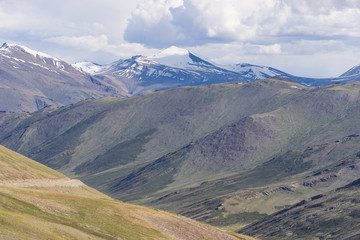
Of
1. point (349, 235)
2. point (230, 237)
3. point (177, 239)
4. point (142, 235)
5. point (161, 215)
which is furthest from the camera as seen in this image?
point (349, 235)

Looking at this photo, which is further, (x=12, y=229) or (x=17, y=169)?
(x=17, y=169)

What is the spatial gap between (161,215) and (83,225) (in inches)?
1171

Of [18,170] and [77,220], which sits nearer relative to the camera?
[77,220]

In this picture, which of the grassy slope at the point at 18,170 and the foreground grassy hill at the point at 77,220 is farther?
the grassy slope at the point at 18,170

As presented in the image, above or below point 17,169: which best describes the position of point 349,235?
below

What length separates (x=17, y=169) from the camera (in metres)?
167

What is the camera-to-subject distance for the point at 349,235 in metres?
194

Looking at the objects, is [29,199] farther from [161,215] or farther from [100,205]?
[161,215]

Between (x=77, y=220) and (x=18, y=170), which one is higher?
(x=77, y=220)

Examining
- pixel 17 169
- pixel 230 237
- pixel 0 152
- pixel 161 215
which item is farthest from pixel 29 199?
pixel 0 152

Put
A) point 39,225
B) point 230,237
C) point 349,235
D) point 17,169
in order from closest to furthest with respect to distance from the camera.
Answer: point 39,225
point 230,237
point 17,169
point 349,235

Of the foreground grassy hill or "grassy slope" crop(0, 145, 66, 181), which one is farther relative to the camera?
"grassy slope" crop(0, 145, 66, 181)

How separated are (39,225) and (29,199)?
18.3 meters

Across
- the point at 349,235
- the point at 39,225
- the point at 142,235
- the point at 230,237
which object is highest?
the point at 39,225
